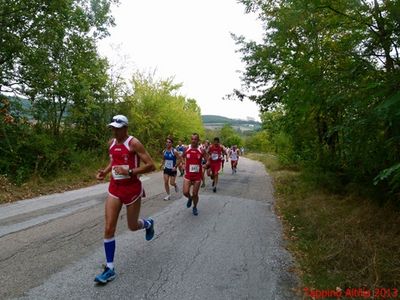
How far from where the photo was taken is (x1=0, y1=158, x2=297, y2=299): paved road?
4332mm

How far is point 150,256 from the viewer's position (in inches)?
220

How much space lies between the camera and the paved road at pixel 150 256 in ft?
14.2

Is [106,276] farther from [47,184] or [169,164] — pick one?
[47,184]

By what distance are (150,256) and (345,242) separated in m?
Answer: 3.31

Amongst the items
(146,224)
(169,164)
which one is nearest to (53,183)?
(169,164)

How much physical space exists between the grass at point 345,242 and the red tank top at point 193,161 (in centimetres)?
259

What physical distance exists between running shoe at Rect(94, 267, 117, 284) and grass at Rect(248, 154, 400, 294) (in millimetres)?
2517

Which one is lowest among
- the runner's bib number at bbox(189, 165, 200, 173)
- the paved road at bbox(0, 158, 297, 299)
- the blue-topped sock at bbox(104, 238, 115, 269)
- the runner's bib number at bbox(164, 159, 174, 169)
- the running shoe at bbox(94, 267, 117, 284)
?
the paved road at bbox(0, 158, 297, 299)

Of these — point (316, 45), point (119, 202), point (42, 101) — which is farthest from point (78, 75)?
point (119, 202)

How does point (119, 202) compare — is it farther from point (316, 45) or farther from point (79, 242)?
point (316, 45)

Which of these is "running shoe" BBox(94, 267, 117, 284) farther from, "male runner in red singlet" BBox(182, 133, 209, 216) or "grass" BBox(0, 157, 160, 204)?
"grass" BBox(0, 157, 160, 204)

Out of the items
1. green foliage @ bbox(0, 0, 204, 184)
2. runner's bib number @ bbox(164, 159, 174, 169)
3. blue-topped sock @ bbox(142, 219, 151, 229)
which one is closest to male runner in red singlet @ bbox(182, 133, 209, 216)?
runner's bib number @ bbox(164, 159, 174, 169)

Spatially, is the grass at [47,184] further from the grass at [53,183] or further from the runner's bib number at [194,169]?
the runner's bib number at [194,169]

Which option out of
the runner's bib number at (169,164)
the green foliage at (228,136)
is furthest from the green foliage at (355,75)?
the green foliage at (228,136)
